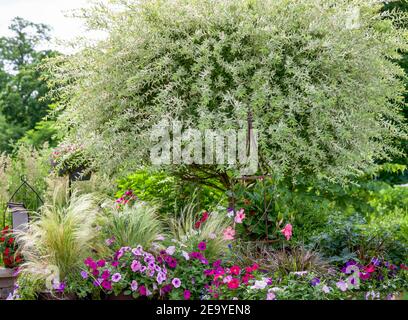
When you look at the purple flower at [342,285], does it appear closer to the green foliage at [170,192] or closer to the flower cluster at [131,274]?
the flower cluster at [131,274]

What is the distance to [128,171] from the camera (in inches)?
171

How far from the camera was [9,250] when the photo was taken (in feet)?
14.3

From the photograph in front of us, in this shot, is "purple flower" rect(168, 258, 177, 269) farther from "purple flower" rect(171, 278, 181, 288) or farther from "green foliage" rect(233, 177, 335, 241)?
"green foliage" rect(233, 177, 335, 241)

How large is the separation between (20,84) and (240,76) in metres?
17.9

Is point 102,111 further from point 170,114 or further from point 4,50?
point 4,50

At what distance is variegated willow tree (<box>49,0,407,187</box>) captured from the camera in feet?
13.0

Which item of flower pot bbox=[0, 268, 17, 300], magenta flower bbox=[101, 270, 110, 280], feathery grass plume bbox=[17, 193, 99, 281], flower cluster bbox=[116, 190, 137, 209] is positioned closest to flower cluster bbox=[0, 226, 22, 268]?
flower pot bbox=[0, 268, 17, 300]

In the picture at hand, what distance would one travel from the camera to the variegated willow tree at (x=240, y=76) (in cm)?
397

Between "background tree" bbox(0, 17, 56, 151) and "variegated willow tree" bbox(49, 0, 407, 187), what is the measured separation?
14.6m

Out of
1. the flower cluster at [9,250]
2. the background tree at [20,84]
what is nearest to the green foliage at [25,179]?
the flower cluster at [9,250]

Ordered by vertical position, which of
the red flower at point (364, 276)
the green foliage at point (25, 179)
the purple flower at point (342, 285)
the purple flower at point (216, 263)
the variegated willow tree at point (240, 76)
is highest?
the variegated willow tree at point (240, 76)

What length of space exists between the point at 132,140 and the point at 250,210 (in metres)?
1.05

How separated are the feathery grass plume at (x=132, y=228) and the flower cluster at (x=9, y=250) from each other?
100 centimetres

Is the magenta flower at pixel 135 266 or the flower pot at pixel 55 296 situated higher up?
the magenta flower at pixel 135 266
